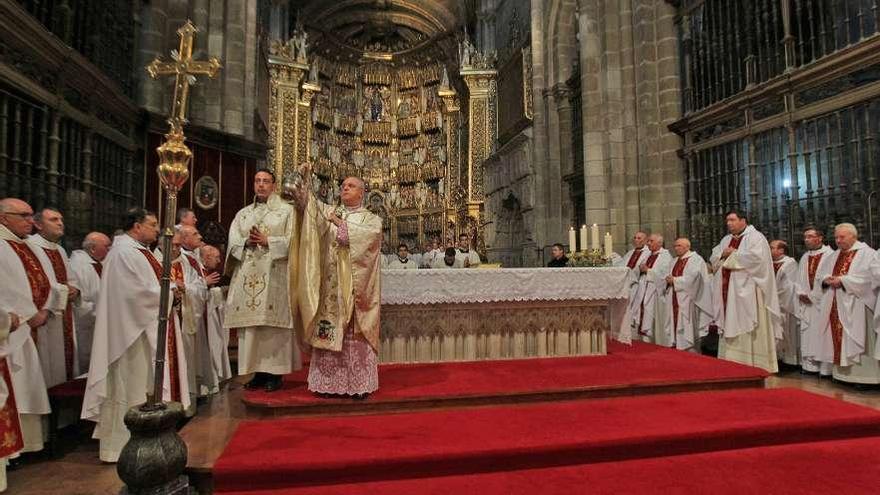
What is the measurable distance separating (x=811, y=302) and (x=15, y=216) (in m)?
8.00

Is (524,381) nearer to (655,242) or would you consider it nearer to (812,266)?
(812,266)

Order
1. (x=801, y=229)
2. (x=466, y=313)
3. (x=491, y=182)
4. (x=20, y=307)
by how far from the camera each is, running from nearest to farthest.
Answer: (x=20, y=307) < (x=466, y=313) < (x=801, y=229) < (x=491, y=182)

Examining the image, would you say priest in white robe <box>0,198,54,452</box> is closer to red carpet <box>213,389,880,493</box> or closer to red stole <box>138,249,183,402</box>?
red stole <box>138,249,183,402</box>

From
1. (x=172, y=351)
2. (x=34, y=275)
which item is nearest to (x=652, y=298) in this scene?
(x=172, y=351)

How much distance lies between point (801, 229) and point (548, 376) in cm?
507

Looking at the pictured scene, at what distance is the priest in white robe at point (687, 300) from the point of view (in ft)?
23.3

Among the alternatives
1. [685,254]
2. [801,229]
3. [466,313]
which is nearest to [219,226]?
[466,313]

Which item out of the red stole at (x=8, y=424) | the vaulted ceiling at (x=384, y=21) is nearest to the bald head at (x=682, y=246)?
the red stole at (x=8, y=424)

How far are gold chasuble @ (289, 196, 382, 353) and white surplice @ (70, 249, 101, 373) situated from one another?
248 centimetres

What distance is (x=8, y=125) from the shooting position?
19.3 ft

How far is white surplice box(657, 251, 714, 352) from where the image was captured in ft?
23.2

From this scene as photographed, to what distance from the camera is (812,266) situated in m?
6.42

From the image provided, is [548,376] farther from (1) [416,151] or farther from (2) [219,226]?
(1) [416,151]

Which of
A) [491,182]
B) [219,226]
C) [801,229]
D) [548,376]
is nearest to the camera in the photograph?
[548,376]
